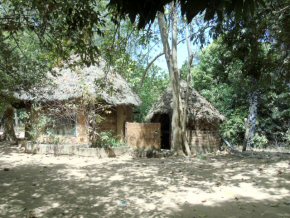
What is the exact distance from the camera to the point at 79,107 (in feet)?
46.7

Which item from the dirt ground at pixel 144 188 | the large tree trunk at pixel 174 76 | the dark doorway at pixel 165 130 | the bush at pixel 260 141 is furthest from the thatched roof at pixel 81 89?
the bush at pixel 260 141

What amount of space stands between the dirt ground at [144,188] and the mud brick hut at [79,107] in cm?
292

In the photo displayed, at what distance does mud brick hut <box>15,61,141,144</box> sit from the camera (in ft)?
45.9

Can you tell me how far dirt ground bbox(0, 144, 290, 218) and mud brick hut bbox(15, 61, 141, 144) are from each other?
9.59 feet

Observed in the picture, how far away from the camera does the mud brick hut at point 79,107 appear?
45.9ft

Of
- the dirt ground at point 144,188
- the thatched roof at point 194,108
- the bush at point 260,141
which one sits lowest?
the dirt ground at point 144,188

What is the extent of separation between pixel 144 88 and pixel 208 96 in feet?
21.2

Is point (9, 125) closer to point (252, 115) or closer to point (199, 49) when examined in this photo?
point (199, 49)

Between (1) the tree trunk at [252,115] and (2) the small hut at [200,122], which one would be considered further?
(1) the tree trunk at [252,115]

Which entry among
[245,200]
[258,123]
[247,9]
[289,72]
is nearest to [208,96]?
[258,123]

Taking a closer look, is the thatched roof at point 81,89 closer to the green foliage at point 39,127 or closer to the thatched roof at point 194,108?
the green foliage at point 39,127

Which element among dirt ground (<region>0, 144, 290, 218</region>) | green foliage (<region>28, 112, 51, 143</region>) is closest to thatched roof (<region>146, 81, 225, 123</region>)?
dirt ground (<region>0, 144, 290, 218</region>)

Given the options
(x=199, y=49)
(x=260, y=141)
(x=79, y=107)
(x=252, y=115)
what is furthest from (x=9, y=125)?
(x=260, y=141)

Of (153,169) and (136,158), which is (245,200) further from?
(136,158)
